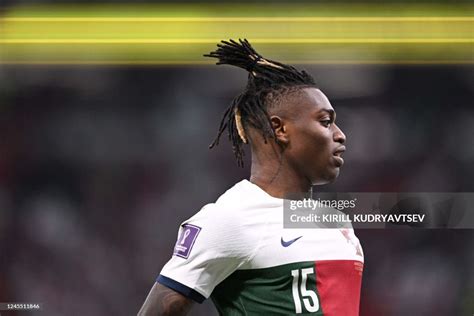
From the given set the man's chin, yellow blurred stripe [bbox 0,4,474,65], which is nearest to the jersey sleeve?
the man's chin

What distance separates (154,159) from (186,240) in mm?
1828

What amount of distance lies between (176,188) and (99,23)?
88 centimetres

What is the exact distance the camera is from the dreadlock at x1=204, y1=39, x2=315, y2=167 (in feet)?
7.46

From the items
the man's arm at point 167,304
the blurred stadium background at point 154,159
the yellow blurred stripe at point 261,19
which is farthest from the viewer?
the blurred stadium background at point 154,159

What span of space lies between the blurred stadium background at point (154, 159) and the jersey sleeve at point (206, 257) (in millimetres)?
1675

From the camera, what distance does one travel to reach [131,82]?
12.2 feet

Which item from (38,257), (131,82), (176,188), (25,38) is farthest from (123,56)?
(38,257)

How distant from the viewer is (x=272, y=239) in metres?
2.06

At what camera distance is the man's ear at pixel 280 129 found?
223 centimetres

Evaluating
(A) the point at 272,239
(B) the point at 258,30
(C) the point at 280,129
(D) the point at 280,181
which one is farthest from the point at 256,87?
(B) the point at 258,30

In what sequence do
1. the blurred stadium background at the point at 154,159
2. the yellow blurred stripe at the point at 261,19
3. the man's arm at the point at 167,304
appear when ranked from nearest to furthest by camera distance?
the man's arm at the point at 167,304, the yellow blurred stripe at the point at 261,19, the blurred stadium background at the point at 154,159

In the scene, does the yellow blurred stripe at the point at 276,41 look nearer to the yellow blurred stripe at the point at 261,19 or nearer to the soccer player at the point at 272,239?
the yellow blurred stripe at the point at 261,19

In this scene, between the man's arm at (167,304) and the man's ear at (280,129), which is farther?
the man's ear at (280,129)

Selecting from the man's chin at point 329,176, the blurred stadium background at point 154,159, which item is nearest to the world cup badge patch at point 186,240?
the man's chin at point 329,176
